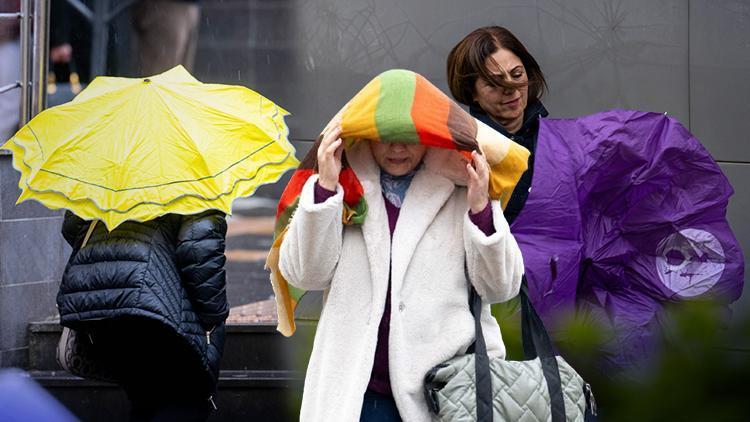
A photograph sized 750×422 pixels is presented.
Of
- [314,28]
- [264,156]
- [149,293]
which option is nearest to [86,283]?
[149,293]

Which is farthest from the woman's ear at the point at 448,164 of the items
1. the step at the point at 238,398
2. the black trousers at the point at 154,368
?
the step at the point at 238,398

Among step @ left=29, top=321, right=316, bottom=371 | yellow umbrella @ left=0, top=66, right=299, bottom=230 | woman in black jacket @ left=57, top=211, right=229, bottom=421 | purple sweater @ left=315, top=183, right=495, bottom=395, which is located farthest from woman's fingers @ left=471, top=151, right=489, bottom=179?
step @ left=29, top=321, right=316, bottom=371

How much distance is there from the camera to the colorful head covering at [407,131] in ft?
12.9

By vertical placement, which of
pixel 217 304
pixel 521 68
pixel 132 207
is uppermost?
pixel 521 68

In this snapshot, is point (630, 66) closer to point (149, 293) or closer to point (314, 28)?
point (314, 28)

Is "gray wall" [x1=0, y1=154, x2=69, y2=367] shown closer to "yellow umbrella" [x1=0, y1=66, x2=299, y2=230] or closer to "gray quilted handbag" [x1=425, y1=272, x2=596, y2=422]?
"yellow umbrella" [x1=0, y1=66, x2=299, y2=230]

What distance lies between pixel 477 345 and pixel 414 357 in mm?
192

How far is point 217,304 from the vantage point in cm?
550

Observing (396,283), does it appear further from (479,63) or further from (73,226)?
(73,226)

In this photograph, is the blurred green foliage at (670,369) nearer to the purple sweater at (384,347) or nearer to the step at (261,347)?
the purple sweater at (384,347)

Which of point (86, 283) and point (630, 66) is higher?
point (630, 66)

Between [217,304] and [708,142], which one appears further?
[708,142]

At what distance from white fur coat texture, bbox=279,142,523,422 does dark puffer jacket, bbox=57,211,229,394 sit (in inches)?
55.7

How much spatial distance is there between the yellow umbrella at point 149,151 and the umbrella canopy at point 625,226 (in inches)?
41.9
